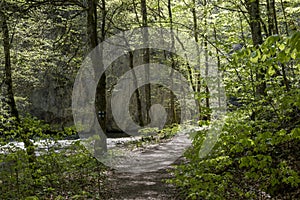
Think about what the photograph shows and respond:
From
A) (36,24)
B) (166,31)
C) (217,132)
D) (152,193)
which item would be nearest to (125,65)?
(166,31)

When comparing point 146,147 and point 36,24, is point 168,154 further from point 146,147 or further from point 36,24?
point 36,24

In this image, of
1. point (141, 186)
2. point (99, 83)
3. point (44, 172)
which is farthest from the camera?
point (99, 83)

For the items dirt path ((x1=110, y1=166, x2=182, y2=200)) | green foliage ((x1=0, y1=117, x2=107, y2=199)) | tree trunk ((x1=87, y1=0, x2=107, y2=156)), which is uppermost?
tree trunk ((x1=87, y1=0, x2=107, y2=156))

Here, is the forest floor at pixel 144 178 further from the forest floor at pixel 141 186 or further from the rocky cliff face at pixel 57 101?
the rocky cliff face at pixel 57 101

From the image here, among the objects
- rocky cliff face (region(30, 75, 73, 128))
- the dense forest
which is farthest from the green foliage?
rocky cliff face (region(30, 75, 73, 128))

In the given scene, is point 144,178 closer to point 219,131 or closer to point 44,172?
point 44,172

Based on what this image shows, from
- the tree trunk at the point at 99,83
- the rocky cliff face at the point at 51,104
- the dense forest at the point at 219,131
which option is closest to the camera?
the dense forest at the point at 219,131

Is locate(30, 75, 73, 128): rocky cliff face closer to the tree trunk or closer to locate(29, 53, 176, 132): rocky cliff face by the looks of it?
locate(29, 53, 176, 132): rocky cliff face

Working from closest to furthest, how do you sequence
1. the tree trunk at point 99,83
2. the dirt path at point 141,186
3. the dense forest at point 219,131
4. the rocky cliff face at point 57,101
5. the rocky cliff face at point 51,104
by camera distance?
the dense forest at point 219,131, the dirt path at point 141,186, the tree trunk at point 99,83, the rocky cliff face at point 57,101, the rocky cliff face at point 51,104

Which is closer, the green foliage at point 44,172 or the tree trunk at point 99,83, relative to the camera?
the green foliage at point 44,172

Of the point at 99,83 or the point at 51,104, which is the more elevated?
the point at 51,104

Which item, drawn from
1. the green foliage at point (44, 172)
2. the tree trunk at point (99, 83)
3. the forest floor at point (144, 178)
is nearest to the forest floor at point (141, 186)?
the forest floor at point (144, 178)

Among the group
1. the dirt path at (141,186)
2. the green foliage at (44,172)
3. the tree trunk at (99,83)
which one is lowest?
the dirt path at (141,186)

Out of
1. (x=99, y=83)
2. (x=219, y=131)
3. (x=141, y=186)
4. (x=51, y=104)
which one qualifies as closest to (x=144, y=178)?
(x=141, y=186)
